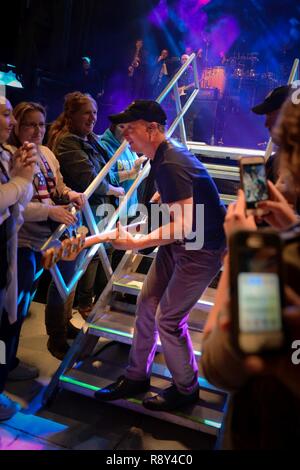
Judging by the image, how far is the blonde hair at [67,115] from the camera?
9.60ft

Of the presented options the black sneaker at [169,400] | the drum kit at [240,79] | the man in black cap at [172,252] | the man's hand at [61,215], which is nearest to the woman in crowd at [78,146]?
the man's hand at [61,215]

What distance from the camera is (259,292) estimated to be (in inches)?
27.5

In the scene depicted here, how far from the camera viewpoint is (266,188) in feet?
3.94

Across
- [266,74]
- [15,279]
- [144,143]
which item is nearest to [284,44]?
[266,74]

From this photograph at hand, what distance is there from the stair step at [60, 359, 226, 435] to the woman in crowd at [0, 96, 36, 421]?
Result: 0.42 metres

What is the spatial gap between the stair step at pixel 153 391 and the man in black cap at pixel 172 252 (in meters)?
0.05

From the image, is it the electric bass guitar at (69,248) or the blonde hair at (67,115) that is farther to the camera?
the blonde hair at (67,115)

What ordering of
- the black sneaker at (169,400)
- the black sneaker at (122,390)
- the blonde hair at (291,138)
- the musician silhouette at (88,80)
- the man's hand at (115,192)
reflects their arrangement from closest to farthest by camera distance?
the blonde hair at (291,138) → the black sneaker at (169,400) → the black sneaker at (122,390) → the man's hand at (115,192) → the musician silhouette at (88,80)

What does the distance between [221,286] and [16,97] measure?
6.79m

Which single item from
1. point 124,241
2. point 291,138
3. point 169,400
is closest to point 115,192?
point 124,241

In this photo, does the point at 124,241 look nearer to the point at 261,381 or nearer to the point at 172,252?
the point at 172,252

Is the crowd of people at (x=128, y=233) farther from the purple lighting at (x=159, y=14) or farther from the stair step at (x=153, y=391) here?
the purple lighting at (x=159, y=14)

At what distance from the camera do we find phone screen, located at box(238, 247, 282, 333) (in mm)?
686

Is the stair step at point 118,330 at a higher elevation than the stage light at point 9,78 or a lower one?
lower
